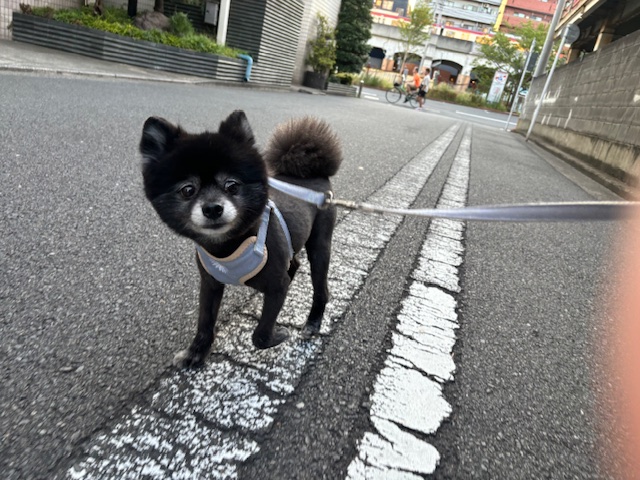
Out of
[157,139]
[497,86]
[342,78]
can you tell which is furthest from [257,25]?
[497,86]

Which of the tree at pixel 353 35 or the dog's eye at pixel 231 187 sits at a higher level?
the tree at pixel 353 35

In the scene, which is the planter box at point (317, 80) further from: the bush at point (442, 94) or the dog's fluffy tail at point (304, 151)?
the bush at point (442, 94)

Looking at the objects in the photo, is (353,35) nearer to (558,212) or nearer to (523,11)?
(558,212)

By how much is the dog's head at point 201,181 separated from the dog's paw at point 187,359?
1.61 feet

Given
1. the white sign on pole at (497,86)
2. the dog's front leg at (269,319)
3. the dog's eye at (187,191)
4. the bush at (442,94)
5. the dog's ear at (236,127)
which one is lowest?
the dog's front leg at (269,319)

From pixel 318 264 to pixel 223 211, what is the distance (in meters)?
0.73

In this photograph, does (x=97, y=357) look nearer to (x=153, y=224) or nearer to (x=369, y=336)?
(x=369, y=336)

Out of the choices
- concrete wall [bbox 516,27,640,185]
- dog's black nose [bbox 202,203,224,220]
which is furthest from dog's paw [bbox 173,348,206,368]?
concrete wall [bbox 516,27,640,185]

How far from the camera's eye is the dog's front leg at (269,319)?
1.77 meters

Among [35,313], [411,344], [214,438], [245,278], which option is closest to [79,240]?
[35,313]

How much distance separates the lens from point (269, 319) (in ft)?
5.83

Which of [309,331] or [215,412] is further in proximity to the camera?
[309,331]

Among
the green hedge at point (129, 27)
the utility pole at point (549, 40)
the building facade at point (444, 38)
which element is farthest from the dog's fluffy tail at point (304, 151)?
the building facade at point (444, 38)

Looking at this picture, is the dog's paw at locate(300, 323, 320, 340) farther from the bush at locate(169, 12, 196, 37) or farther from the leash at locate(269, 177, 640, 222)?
the bush at locate(169, 12, 196, 37)
